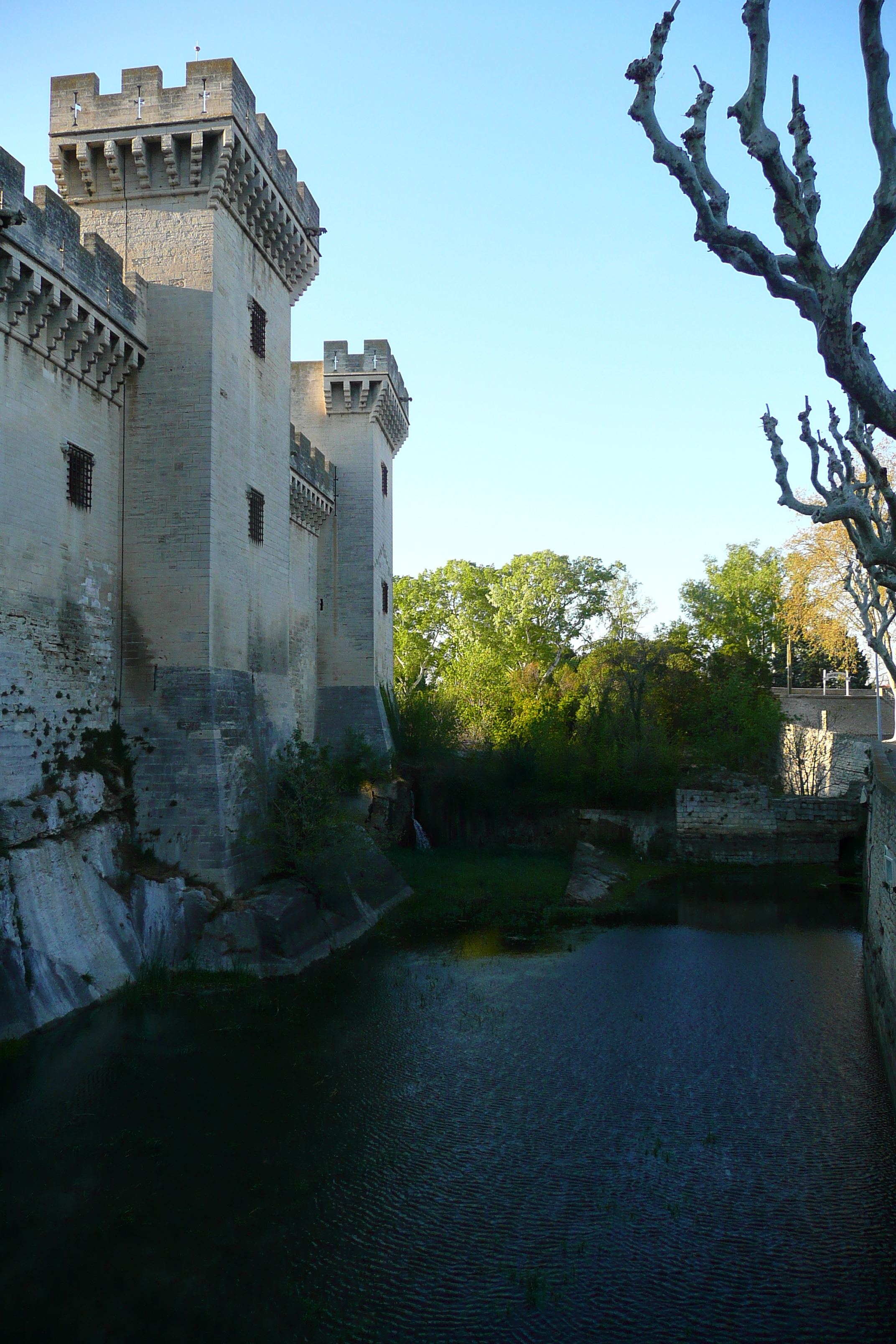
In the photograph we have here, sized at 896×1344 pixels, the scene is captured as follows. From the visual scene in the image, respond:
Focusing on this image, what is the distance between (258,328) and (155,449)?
3948 mm

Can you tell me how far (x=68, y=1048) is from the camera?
10.1 m

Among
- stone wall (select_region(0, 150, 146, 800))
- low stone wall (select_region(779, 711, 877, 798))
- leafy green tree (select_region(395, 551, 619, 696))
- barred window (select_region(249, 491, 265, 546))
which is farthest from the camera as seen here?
leafy green tree (select_region(395, 551, 619, 696))

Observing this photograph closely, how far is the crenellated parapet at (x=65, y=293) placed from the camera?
1127 cm

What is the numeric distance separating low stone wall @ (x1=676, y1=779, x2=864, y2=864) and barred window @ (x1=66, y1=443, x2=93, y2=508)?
18356 millimetres

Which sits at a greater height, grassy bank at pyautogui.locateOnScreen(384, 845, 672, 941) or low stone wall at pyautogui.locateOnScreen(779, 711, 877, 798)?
low stone wall at pyautogui.locateOnScreen(779, 711, 877, 798)

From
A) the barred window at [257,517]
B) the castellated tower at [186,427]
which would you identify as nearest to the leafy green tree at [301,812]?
the castellated tower at [186,427]

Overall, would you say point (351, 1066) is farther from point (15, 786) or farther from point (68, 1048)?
point (15, 786)

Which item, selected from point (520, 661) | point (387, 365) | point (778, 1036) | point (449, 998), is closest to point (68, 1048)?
point (449, 998)

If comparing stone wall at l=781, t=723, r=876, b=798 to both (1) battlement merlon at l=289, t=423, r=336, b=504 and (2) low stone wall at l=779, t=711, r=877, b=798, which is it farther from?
(1) battlement merlon at l=289, t=423, r=336, b=504

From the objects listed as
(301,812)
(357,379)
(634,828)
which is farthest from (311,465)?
(634,828)

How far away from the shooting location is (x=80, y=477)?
13.3 metres

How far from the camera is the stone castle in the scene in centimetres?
1195

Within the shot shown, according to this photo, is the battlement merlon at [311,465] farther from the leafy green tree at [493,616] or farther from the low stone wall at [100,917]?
the leafy green tree at [493,616]

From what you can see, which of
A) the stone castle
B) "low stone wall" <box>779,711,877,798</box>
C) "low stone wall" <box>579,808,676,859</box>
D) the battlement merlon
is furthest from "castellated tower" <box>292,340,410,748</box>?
"low stone wall" <box>779,711,877,798</box>
